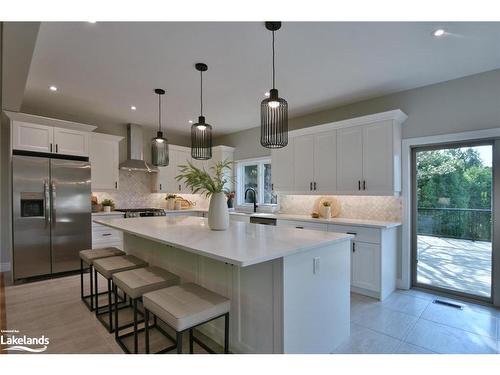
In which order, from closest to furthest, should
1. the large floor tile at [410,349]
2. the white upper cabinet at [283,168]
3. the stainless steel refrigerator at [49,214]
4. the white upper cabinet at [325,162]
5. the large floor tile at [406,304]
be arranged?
1. the large floor tile at [410,349]
2. the large floor tile at [406,304]
3. the stainless steel refrigerator at [49,214]
4. the white upper cabinet at [325,162]
5. the white upper cabinet at [283,168]

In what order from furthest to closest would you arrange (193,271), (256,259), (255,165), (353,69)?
(255,165) → (353,69) → (193,271) → (256,259)

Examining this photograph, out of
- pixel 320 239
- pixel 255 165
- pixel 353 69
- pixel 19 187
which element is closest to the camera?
pixel 320 239

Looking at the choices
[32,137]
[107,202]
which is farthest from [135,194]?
[32,137]

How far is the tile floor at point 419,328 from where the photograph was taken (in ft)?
7.00

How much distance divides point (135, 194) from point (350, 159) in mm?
4390

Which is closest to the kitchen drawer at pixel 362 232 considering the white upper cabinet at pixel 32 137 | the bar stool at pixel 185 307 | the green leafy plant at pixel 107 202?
the bar stool at pixel 185 307

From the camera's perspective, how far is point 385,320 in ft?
8.63

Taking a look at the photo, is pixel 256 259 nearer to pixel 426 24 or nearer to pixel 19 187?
pixel 426 24

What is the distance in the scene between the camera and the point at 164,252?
2766 mm

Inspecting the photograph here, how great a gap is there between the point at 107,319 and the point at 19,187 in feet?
8.07

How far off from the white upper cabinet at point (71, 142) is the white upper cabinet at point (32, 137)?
9 cm

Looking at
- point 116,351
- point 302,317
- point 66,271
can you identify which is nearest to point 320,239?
point 302,317

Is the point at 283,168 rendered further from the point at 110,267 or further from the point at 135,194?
the point at 135,194

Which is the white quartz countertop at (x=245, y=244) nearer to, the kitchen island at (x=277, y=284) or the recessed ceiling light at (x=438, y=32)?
the kitchen island at (x=277, y=284)
